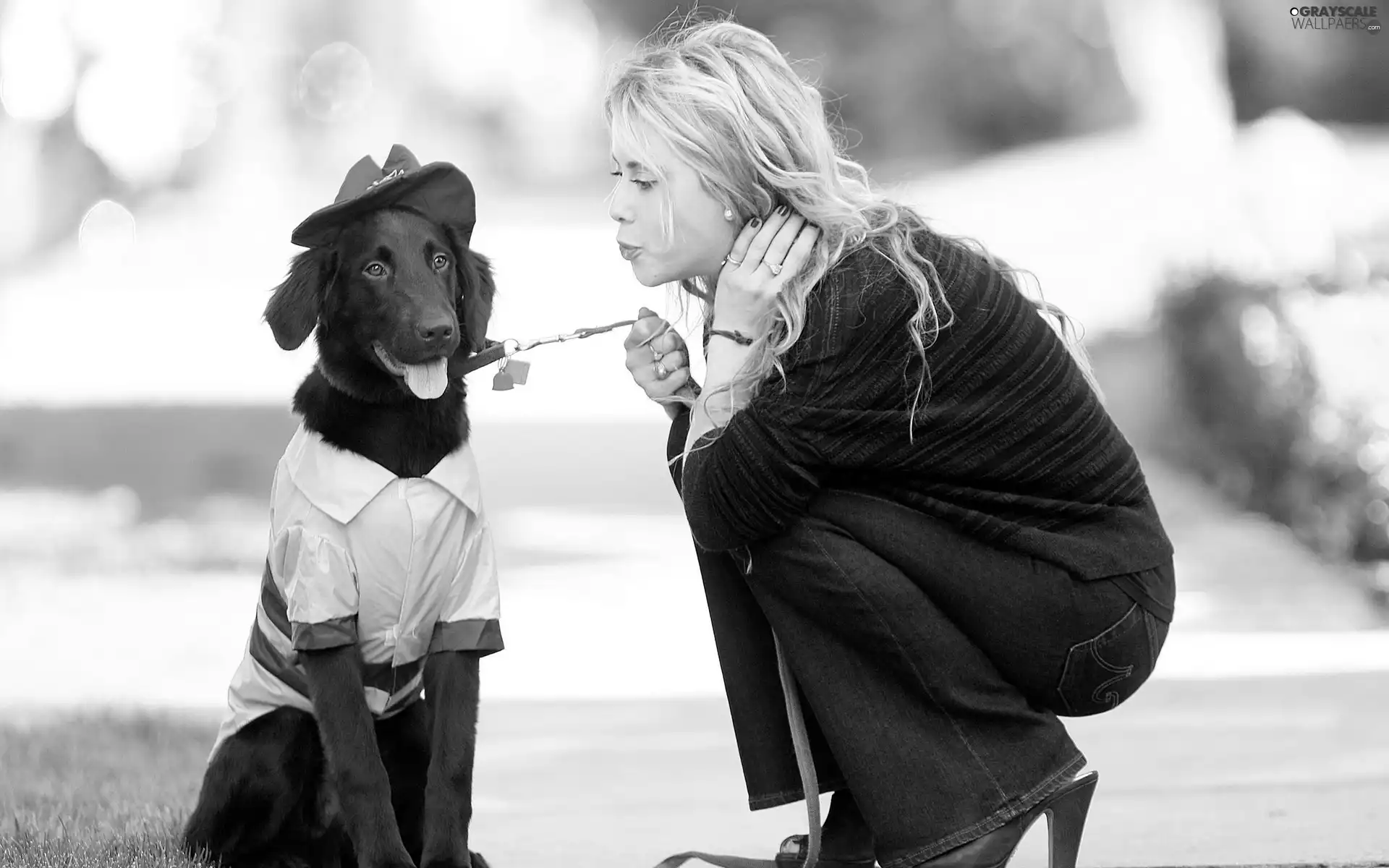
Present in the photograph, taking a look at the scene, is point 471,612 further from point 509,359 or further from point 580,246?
point 580,246

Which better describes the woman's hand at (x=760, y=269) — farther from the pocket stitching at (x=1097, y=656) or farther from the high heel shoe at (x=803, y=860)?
the high heel shoe at (x=803, y=860)

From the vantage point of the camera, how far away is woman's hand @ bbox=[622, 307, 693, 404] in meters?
2.16

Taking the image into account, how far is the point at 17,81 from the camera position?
643 centimetres

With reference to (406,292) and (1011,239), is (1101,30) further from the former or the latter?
(406,292)

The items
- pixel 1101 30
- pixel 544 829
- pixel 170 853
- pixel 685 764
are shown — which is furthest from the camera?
pixel 1101 30

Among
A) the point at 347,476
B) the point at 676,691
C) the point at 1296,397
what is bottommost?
the point at 676,691

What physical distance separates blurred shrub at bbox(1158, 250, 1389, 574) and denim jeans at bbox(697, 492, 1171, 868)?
11.9 ft

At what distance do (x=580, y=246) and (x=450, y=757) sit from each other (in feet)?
15.9

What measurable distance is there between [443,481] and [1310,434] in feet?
13.8

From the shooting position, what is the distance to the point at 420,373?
81.4 inches

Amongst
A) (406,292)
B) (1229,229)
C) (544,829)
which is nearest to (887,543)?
(406,292)

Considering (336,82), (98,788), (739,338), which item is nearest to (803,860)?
(739,338)

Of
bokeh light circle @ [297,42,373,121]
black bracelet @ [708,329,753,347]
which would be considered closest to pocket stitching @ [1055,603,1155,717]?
black bracelet @ [708,329,753,347]

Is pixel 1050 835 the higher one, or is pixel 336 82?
pixel 336 82
